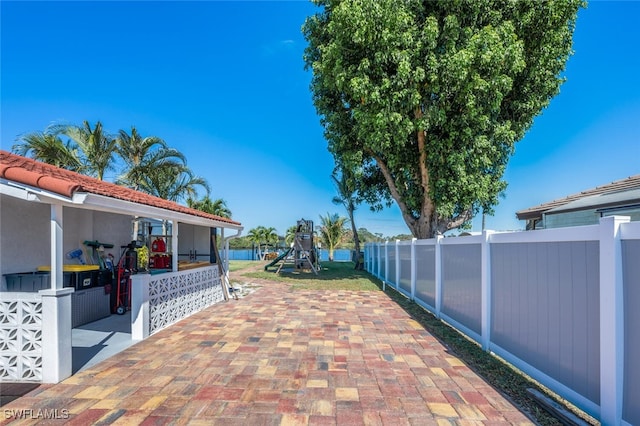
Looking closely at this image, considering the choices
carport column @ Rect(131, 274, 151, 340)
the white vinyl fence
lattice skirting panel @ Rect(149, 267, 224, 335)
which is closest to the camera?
the white vinyl fence

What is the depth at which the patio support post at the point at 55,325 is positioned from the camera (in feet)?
12.1

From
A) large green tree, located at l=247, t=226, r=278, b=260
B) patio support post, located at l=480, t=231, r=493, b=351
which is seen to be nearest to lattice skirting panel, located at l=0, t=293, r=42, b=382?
patio support post, located at l=480, t=231, r=493, b=351

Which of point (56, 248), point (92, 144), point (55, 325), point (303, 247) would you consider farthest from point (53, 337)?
point (303, 247)

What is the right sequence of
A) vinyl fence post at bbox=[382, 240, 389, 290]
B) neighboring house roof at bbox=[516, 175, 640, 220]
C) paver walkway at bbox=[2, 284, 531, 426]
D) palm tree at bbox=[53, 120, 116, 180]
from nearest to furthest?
1. paver walkway at bbox=[2, 284, 531, 426]
2. neighboring house roof at bbox=[516, 175, 640, 220]
3. palm tree at bbox=[53, 120, 116, 180]
4. vinyl fence post at bbox=[382, 240, 389, 290]

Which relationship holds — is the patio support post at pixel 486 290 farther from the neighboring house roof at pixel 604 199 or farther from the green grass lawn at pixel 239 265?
the green grass lawn at pixel 239 265

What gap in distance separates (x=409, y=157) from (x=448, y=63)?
3.53 meters

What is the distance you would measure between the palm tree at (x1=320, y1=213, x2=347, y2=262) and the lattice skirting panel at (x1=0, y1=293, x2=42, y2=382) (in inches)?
1008

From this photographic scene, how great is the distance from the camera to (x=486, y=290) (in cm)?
462

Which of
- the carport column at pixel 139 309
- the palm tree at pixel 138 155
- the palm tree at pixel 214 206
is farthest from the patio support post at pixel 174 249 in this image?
the palm tree at pixel 214 206

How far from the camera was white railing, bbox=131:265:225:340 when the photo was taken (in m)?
5.39

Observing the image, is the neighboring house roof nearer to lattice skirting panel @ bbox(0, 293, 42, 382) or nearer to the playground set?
lattice skirting panel @ bbox(0, 293, 42, 382)

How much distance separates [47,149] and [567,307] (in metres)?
14.6

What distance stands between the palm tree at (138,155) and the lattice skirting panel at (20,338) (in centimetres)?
1105

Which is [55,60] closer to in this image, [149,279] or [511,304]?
[149,279]
